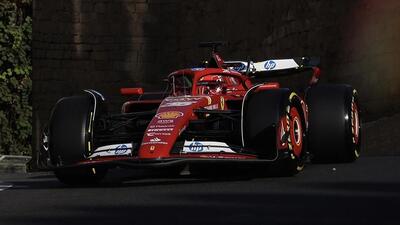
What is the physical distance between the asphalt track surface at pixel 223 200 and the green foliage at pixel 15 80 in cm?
1546

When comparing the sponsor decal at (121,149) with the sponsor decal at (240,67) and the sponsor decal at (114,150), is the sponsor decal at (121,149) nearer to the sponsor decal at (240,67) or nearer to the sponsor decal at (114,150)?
the sponsor decal at (114,150)

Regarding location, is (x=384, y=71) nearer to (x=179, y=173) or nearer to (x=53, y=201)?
(x=179, y=173)

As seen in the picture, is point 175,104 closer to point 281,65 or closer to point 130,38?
point 281,65

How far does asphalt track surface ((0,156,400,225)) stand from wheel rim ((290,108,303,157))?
0.30 meters

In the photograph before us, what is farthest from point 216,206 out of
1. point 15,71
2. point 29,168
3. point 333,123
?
point 15,71

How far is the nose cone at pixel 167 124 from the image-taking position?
8.54m

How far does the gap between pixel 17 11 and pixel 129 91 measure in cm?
1632

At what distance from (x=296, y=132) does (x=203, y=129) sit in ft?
3.08

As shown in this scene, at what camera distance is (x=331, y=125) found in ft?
33.9

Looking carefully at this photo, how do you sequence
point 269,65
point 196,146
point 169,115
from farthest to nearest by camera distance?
1. point 269,65
2. point 169,115
3. point 196,146

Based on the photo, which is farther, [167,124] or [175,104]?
[175,104]

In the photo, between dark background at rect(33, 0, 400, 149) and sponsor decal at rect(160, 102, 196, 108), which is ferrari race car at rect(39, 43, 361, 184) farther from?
dark background at rect(33, 0, 400, 149)

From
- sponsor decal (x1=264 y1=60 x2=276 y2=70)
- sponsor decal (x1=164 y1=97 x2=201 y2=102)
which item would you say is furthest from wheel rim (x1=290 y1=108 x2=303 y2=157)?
sponsor decal (x1=264 y1=60 x2=276 y2=70)

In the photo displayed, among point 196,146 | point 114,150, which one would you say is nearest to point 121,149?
point 114,150
